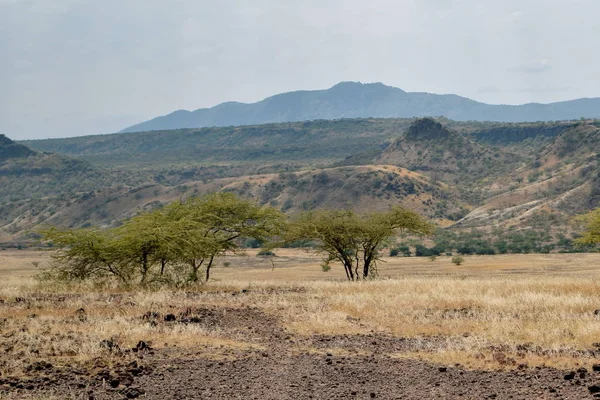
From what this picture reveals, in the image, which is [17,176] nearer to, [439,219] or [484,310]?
[439,219]

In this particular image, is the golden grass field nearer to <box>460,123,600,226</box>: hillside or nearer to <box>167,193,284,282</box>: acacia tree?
<box>167,193,284,282</box>: acacia tree

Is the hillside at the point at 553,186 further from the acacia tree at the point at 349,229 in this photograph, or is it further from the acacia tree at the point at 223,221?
the acacia tree at the point at 223,221

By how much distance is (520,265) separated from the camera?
56.8 meters

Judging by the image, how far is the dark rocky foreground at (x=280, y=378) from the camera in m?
9.23

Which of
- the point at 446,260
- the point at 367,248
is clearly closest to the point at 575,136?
the point at 446,260

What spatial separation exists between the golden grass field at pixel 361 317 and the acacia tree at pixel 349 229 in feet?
17.1

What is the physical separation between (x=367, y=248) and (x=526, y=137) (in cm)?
17545

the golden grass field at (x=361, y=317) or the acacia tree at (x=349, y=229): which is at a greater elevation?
the acacia tree at (x=349, y=229)

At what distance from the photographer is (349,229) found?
30.8 meters

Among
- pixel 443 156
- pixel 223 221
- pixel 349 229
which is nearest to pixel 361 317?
pixel 223 221

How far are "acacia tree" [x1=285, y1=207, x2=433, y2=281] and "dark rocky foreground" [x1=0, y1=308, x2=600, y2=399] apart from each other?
1839 centimetres

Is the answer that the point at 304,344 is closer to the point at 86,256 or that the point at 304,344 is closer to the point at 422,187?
the point at 86,256

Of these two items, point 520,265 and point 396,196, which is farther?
point 396,196

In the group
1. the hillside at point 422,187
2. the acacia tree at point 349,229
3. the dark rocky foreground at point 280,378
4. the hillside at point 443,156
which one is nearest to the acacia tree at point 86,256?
the acacia tree at point 349,229
